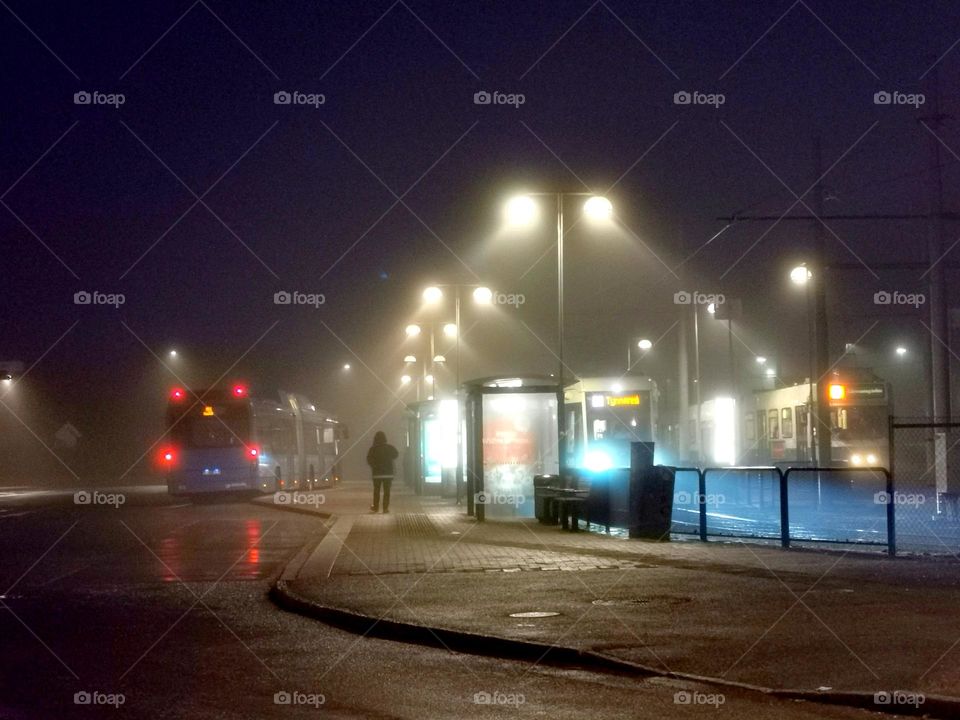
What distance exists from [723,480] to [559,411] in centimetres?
1444

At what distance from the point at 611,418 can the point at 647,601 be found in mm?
23789

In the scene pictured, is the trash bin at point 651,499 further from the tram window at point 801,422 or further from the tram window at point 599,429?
the tram window at point 801,422

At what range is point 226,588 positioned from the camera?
51.3ft

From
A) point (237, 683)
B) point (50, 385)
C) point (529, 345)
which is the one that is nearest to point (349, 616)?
point (237, 683)

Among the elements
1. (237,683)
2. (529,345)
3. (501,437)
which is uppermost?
(529,345)

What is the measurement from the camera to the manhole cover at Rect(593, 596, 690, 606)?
12.6 m

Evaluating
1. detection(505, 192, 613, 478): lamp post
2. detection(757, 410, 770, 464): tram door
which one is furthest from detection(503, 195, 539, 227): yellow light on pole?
detection(757, 410, 770, 464): tram door

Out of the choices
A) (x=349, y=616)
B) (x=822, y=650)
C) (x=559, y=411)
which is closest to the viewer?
(x=822, y=650)

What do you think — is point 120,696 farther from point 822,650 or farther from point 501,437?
point 501,437

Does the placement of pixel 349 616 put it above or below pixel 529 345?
below

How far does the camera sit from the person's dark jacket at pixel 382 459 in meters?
30.5

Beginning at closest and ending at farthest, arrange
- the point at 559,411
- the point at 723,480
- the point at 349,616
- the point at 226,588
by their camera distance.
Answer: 1. the point at 349,616
2. the point at 226,588
3. the point at 559,411
4. the point at 723,480

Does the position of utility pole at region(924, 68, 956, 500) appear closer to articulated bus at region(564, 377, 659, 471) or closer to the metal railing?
the metal railing

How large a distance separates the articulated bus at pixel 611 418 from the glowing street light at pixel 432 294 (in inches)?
189
